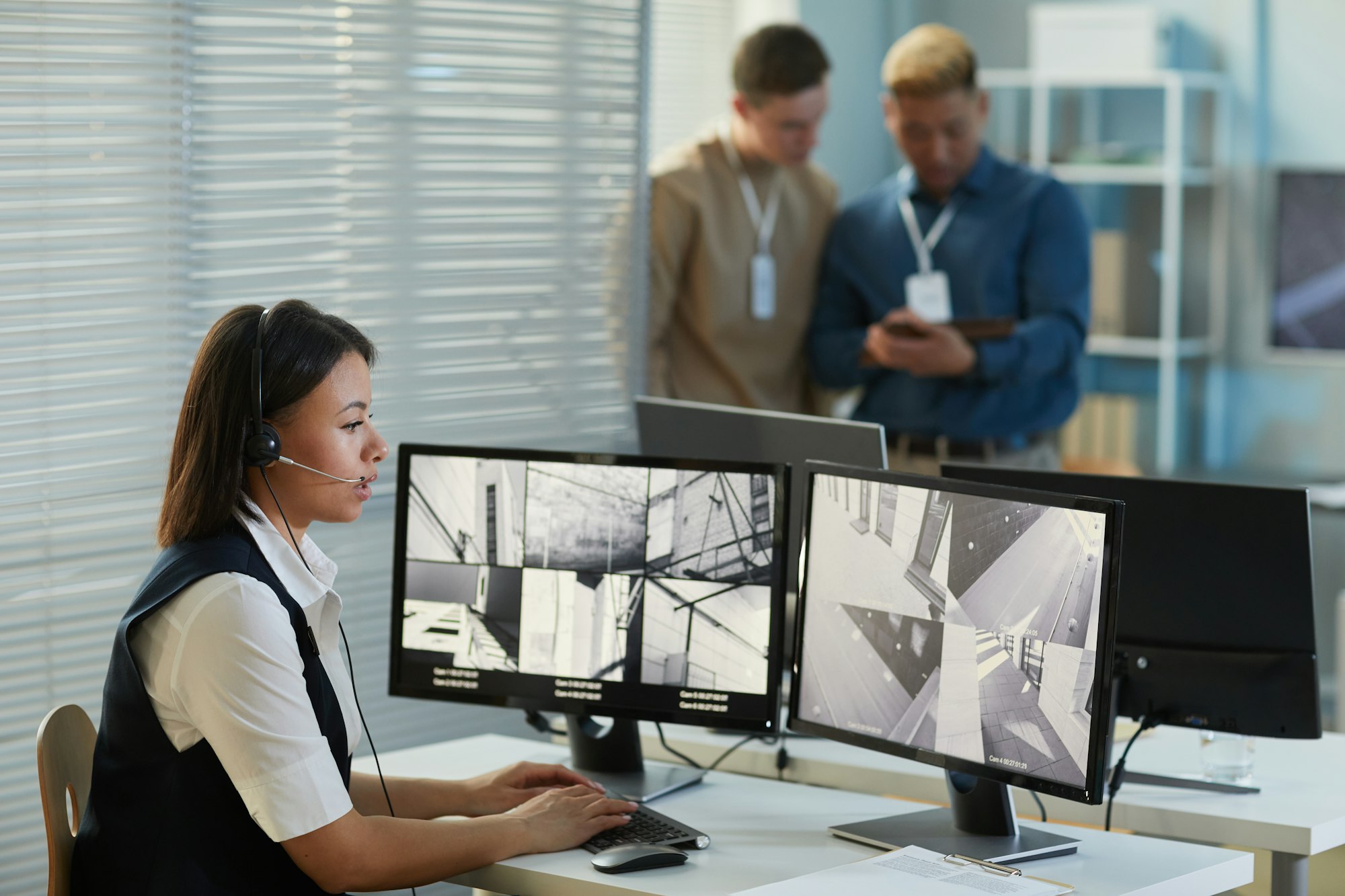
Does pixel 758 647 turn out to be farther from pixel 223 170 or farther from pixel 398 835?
pixel 223 170

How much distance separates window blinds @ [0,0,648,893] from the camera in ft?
8.95

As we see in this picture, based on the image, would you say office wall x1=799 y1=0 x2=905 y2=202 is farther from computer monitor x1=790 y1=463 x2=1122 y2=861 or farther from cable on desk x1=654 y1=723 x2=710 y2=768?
computer monitor x1=790 y1=463 x2=1122 y2=861

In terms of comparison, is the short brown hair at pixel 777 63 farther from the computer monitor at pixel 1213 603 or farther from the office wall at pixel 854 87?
the computer monitor at pixel 1213 603

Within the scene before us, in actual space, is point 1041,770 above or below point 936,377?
below

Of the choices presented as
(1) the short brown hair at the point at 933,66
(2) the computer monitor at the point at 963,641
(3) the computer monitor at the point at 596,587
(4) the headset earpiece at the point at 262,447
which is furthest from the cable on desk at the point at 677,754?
(1) the short brown hair at the point at 933,66

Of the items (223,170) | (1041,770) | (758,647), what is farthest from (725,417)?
(223,170)

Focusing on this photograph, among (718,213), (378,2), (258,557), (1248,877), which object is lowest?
(1248,877)

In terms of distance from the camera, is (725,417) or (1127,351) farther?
(1127,351)

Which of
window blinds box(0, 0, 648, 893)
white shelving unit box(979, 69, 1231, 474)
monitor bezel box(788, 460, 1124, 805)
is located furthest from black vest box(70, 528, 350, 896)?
white shelving unit box(979, 69, 1231, 474)

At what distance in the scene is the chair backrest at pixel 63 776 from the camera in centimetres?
183

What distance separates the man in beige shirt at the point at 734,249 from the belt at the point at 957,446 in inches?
12.8

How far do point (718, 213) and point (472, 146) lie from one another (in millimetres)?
650

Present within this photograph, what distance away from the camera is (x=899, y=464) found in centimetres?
372

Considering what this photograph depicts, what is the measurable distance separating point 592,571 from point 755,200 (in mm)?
1783
